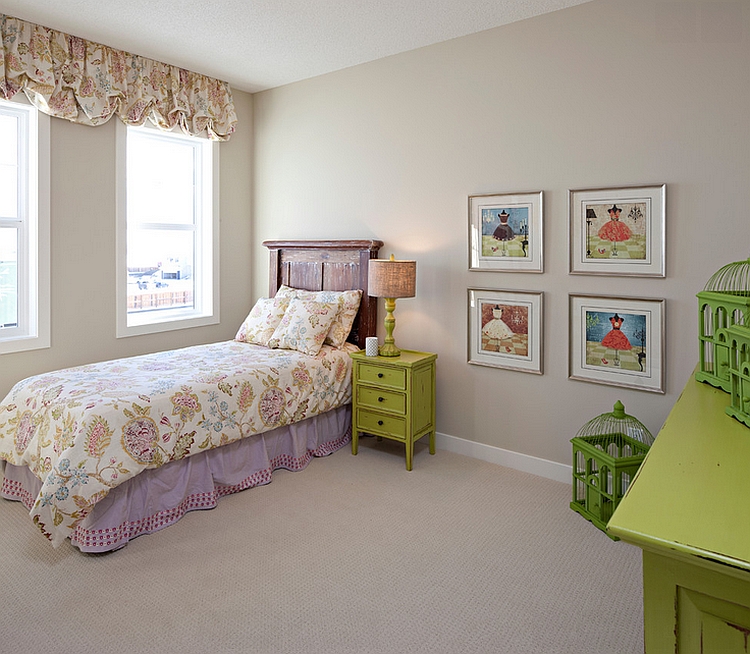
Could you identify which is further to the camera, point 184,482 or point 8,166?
point 8,166

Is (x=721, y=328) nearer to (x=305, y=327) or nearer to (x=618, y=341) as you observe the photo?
→ (x=618, y=341)

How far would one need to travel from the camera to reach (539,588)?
2229mm

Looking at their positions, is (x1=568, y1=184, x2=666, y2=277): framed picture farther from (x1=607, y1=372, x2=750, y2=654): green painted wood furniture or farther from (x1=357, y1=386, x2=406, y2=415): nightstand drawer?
(x1=607, y1=372, x2=750, y2=654): green painted wood furniture

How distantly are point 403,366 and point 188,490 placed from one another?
1415 millimetres

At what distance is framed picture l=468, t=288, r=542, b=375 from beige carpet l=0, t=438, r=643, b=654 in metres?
A: 0.80

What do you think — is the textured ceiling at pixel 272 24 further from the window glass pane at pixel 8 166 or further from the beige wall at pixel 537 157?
the window glass pane at pixel 8 166

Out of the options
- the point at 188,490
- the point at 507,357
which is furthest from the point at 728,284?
the point at 188,490

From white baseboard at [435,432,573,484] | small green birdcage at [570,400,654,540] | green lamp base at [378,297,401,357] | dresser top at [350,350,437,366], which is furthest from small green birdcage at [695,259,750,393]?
green lamp base at [378,297,401,357]

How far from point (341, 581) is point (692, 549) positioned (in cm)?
175

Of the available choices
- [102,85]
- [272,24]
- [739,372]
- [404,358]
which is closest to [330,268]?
[404,358]

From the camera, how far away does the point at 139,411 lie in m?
2.64

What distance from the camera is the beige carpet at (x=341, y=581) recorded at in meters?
1.94

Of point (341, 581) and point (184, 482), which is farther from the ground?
point (184, 482)

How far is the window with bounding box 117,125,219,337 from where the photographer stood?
4059mm
